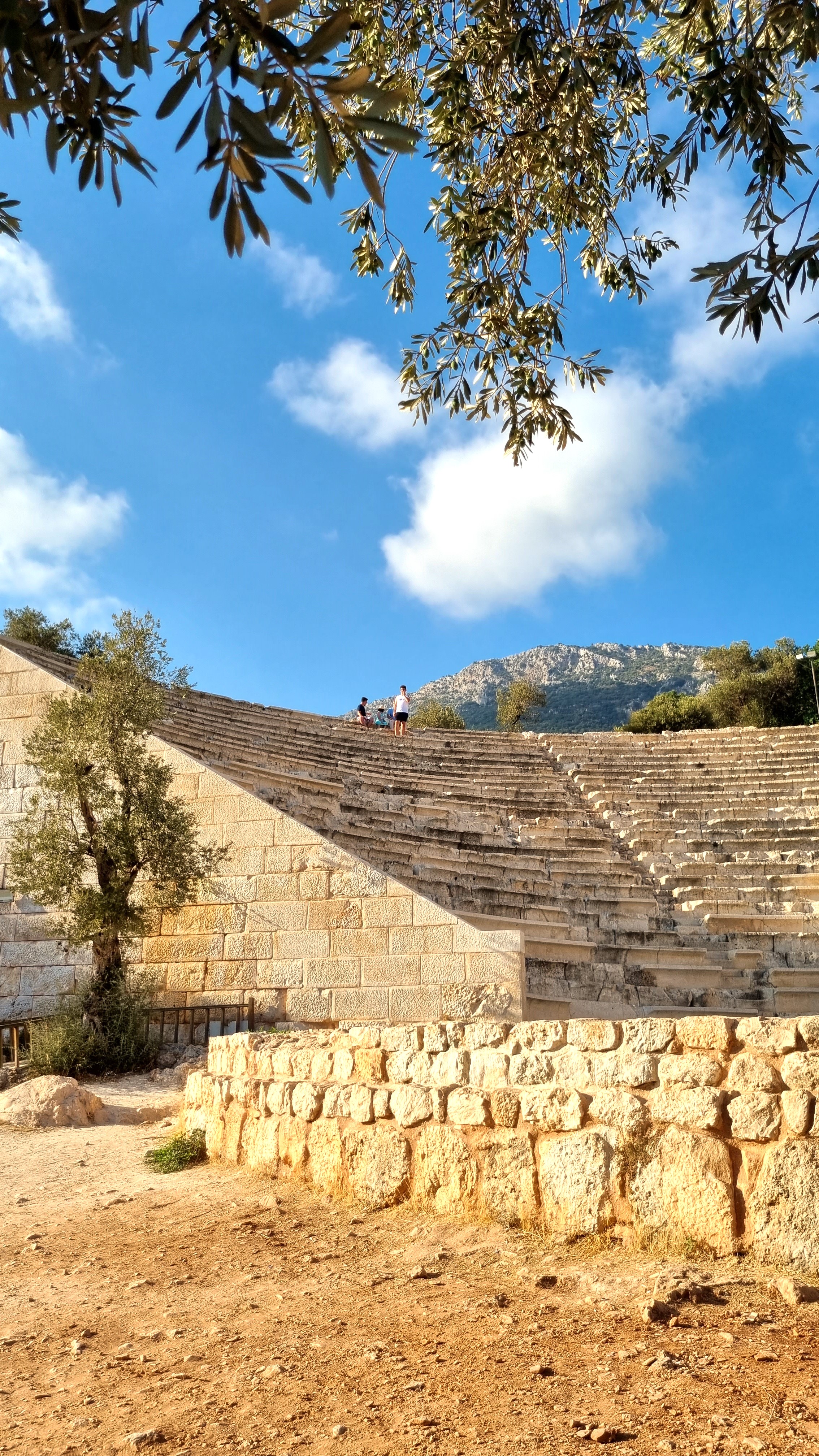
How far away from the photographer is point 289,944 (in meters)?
9.58

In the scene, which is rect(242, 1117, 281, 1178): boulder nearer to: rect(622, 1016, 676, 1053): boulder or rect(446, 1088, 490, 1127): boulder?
rect(446, 1088, 490, 1127): boulder

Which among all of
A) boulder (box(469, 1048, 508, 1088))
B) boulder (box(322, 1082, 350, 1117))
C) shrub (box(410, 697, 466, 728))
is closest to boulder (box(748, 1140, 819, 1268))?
boulder (box(469, 1048, 508, 1088))

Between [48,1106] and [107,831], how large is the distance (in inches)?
131

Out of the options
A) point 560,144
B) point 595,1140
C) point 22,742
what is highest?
point 560,144

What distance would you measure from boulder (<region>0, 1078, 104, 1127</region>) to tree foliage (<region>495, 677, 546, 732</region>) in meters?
34.6

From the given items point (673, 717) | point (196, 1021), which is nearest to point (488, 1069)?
point (196, 1021)

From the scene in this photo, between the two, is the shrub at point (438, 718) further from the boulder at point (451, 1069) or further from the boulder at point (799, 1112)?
the boulder at point (799, 1112)

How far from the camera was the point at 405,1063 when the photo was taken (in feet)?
14.7

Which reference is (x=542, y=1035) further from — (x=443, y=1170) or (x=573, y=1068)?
(x=443, y=1170)

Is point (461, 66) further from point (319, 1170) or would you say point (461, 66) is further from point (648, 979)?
point (648, 979)

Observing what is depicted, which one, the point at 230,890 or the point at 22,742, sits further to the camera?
the point at 22,742

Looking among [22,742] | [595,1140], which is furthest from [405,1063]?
[22,742]

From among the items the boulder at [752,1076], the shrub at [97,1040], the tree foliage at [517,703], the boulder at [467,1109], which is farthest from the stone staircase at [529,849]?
the tree foliage at [517,703]

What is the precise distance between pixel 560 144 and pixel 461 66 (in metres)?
0.85
